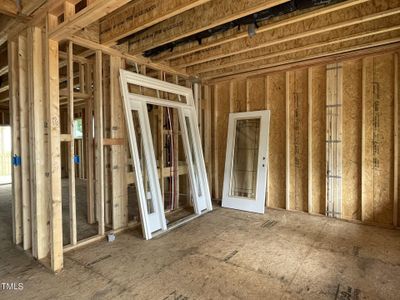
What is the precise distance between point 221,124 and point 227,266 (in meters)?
3.31

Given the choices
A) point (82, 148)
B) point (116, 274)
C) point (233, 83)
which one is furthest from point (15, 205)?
point (82, 148)

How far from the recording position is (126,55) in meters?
3.66

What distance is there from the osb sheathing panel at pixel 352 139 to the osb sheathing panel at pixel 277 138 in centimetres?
101

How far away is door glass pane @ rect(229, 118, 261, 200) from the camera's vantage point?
4797 mm

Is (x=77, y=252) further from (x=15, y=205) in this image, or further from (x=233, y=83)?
(x=233, y=83)

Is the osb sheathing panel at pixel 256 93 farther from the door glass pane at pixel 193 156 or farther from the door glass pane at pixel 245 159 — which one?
the door glass pane at pixel 193 156

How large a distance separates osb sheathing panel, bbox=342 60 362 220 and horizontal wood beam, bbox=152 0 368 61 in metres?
1.75

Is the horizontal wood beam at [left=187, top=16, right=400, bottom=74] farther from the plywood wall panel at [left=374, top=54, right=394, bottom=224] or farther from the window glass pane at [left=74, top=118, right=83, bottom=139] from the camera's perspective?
the window glass pane at [left=74, top=118, right=83, bottom=139]

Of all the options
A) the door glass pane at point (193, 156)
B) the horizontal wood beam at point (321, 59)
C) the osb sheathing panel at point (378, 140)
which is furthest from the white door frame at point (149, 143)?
the osb sheathing panel at point (378, 140)

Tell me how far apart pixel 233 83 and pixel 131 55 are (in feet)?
7.45

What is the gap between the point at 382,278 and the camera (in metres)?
2.38

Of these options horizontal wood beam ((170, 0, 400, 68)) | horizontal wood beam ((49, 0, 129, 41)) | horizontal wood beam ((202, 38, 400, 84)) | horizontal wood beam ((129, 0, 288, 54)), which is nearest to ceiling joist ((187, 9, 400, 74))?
horizontal wood beam ((170, 0, 400, 68))

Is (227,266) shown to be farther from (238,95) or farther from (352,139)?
(238,95)

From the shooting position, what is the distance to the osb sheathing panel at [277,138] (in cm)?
462
